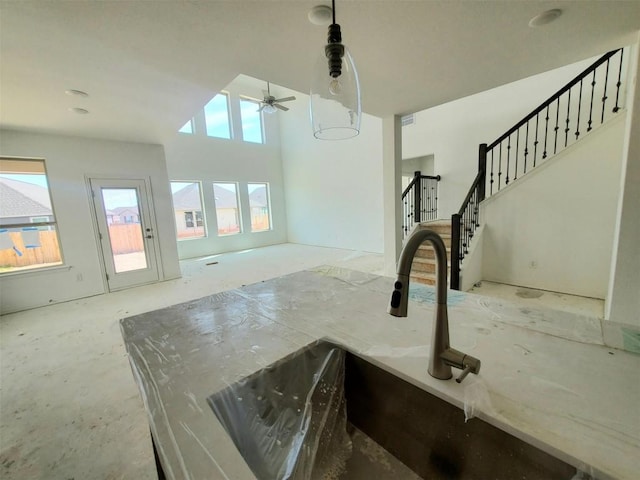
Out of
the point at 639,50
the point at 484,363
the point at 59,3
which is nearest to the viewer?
the point at 484,363

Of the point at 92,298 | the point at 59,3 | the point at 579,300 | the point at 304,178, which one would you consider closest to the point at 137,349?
the point at 59,3

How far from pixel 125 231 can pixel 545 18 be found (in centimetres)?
582

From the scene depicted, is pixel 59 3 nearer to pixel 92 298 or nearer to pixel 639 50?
pixel 639 50

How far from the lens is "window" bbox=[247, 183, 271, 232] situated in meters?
8.00

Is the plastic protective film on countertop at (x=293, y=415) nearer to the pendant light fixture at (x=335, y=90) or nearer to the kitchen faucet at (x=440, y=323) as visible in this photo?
the kitchen faucet at (x=440, y=323)

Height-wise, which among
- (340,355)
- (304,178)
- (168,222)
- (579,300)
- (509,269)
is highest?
(304,178)

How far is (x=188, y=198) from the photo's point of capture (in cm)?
684

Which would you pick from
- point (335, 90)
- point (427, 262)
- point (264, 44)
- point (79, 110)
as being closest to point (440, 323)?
point (335, 90)

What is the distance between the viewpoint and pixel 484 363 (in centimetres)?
84

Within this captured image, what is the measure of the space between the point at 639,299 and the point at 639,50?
187 cm

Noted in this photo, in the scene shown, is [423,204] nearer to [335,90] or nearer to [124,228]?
[335,90]

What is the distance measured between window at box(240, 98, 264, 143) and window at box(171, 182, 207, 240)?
85.2 inches

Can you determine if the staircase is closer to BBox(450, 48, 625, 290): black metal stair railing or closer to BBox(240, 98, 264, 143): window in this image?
BBox(450, 48, 625, 290): black metal stair railing

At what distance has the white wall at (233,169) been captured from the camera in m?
6.60
